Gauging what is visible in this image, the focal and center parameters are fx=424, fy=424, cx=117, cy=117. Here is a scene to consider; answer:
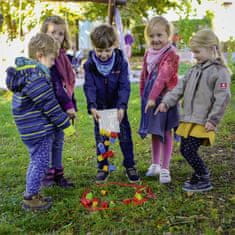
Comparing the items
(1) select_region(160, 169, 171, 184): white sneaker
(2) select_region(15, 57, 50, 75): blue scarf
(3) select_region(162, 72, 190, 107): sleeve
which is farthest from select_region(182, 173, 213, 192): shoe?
(2) select_region(15, 57, 50, 75): blue scarf

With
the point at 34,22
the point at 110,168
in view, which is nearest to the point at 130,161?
the point at 110,168

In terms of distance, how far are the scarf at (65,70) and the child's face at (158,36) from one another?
753mm

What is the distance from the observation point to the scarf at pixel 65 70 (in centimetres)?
353

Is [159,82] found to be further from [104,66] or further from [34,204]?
[34,204]

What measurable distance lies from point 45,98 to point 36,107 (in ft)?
0.36

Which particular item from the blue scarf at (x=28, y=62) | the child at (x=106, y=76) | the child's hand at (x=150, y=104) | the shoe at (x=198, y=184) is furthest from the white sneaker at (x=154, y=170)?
the blue scarf at (x=28, y=62)

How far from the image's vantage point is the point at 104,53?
3.54 m

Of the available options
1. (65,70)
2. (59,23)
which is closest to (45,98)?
(65,70)

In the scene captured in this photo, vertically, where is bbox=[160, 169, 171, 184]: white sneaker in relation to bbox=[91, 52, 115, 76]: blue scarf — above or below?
below

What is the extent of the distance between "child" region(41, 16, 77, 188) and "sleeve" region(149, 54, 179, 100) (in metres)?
0.71

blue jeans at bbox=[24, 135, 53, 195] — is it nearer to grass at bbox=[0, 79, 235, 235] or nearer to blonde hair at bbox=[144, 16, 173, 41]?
grass at bbox=[0, 79, 235, 235]

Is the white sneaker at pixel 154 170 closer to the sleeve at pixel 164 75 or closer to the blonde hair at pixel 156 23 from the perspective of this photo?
the sleeve at pixel 164 75

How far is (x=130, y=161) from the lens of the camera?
12.6ft

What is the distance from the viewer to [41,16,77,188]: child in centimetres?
350
